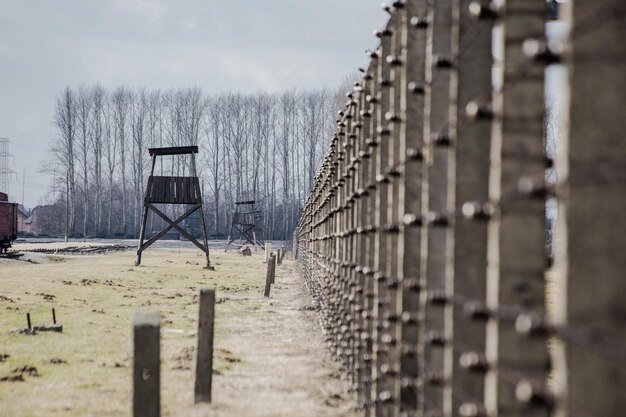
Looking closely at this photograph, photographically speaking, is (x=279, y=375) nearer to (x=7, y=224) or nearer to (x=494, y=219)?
(x=494, y=219)

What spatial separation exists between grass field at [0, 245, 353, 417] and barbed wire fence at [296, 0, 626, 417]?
1.02 metres

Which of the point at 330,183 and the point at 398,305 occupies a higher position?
the point at 330,183

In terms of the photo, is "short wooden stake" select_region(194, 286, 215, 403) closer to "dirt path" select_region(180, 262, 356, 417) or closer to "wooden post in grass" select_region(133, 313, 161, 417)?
"dirt path" select_region(180, 262, 356, 417)

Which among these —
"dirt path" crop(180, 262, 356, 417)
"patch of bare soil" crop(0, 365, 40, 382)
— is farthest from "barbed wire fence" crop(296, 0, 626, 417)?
"patch of bare soil" crop(0, 365, 40, 382)

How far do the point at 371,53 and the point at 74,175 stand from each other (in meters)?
79.7

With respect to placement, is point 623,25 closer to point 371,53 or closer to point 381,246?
point 381,246

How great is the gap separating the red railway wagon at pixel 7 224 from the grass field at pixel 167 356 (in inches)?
943

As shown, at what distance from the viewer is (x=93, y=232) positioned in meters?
83.8

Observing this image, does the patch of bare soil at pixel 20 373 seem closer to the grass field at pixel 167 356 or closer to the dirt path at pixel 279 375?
the grass field at pixel 167 356

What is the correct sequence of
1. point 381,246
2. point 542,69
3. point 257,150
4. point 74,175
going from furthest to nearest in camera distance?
1. point 257,150
2. point 74,175
3. point 381,246
4. point 542,69

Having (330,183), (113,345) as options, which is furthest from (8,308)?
(330,183)

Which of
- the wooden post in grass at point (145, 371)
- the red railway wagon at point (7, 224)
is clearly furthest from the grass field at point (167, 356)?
the red railway wagon at point (7, 224)

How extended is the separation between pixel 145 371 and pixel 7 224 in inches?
1496

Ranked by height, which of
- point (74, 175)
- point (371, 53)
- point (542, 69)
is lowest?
point (542, 69)
